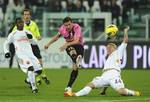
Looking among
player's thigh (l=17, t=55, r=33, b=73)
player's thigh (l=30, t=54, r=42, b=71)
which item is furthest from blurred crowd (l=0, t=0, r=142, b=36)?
player's thigh (l=17, t=55, r=33, b=73)

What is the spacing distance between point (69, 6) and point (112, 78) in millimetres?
16365

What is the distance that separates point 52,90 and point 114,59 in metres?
3.14

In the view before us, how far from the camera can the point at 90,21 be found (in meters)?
30.2

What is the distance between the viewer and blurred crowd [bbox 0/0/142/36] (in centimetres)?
3118

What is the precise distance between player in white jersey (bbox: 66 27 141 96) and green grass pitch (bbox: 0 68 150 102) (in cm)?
20

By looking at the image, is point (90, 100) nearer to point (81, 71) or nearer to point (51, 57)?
point (81, 71)

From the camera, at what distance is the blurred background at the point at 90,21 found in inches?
1139

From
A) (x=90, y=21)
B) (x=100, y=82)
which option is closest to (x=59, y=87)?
(x=100, y=82)

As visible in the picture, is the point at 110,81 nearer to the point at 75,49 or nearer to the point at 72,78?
the point at 72,78

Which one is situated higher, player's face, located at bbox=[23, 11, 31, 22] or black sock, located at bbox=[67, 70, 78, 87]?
player's face, located at bbox=[23, 11, 31, 22]

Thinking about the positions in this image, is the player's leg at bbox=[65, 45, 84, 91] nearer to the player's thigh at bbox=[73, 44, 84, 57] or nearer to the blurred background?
the player's thigh at bbox=[73, 44, 84, 57]

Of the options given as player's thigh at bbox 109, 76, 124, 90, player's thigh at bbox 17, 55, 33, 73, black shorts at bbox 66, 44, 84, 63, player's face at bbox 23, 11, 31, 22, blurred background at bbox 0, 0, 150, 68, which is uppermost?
player's face at bbox 23, 11, 31, 22

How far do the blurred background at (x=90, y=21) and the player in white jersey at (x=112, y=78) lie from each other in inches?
488

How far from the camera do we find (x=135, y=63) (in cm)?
2869
